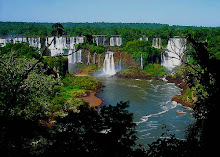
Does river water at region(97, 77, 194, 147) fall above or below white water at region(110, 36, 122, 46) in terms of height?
below

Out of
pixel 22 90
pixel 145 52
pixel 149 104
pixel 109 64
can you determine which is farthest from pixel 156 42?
pixel 22 90

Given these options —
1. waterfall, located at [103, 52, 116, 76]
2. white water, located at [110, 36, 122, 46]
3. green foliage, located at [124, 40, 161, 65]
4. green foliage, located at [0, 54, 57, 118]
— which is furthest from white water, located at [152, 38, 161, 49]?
green foliage, located at [0, 54, 57, 118]

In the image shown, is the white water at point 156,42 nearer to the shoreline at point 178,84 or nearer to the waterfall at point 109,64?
the waterfall at point 109,64

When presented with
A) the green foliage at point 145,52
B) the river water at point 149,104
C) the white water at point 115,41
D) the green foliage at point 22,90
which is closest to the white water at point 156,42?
the white water at point 115,41

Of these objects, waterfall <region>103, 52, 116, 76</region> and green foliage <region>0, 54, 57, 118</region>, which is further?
waterfall <region>103, 52, 116, 76</region>

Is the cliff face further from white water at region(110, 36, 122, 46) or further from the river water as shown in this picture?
white water at region(110, 36, 122, 46)

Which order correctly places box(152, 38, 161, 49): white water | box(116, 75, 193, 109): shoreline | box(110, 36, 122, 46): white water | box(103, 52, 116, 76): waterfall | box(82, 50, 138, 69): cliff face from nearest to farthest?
box(116, 75, 193, 109): shoreline → box(103, 52, 116, 76): waterfall → box(82, 50, 138, 69): cliff face → box(152, 38, 161, 49): white water → box(110, 36, 122, 46): white water

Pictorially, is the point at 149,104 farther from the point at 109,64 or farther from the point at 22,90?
the point at 109,64
